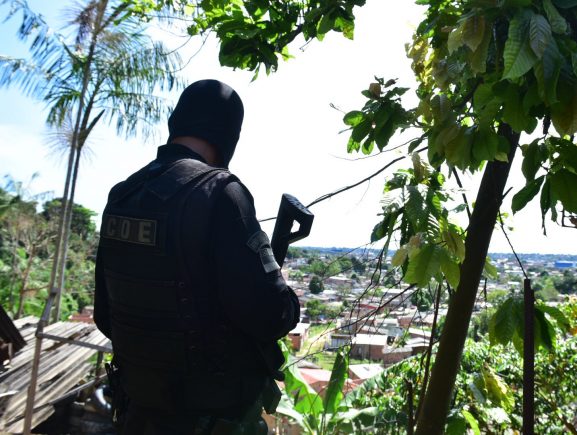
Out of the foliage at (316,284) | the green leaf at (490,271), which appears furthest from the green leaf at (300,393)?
the green leaf at (490,271)

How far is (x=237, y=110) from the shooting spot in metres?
1.54

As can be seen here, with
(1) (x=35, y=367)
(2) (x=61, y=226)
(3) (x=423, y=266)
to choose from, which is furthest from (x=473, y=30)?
(2) (x=61, y=226)

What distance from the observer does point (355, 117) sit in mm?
1536

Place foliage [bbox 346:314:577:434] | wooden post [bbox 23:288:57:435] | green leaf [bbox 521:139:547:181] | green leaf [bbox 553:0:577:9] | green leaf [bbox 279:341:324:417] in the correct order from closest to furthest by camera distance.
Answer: green leaf [bbox 553:0:577:9], green leaf [bbox 521:139:547:181], foliage [bbox 346:314:577:434], wooden post [bbox 23:288:57:435], green leaf [bbox 279:341:324:417]

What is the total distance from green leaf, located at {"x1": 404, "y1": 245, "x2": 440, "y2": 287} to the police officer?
0.34m

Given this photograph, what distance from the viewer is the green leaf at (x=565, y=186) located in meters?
1.10

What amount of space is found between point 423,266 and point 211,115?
0.79 metres

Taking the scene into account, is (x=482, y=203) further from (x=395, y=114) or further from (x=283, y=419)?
(x=283, y=419)

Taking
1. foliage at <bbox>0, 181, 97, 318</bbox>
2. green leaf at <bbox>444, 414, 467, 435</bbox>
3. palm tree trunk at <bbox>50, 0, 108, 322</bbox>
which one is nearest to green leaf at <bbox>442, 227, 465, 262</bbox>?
green leaf at <bbox>444, 414, 467, 435</bbox>

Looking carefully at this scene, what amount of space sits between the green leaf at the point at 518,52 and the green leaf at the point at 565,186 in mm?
442

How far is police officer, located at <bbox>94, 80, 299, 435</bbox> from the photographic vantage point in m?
1.24

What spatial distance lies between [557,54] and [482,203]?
2.89 feet

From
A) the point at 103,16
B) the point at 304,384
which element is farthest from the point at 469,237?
the point at 103,16

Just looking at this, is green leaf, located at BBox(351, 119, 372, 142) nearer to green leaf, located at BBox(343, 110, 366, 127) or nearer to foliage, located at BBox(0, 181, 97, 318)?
green leaf, located at BBox(343, 110, 366, 127)
